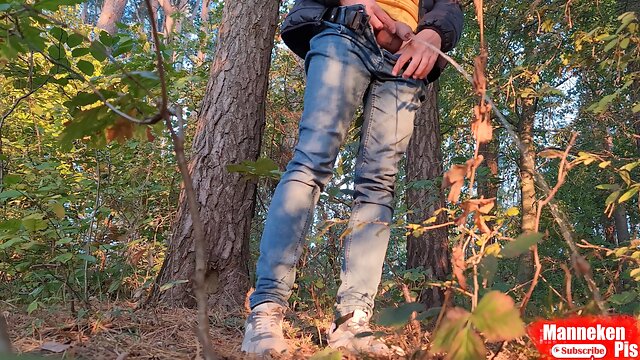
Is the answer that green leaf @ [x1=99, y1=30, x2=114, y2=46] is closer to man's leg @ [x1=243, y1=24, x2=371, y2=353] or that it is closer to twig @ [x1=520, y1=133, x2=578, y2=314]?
man's leg @ [x1=243, y1=24, x2=371, y2=353]

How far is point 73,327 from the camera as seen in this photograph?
1.80 metres

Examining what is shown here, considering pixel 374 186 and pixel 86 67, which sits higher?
pixel 86 67

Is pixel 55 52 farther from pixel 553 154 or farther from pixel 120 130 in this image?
pixel 553 154

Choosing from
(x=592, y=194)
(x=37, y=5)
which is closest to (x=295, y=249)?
(x=37, y=5)

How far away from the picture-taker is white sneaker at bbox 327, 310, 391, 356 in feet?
4.70

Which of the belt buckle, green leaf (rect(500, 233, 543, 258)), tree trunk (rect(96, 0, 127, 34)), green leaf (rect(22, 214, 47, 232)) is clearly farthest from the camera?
tree trunk (rect(96, 0, 127, 34))

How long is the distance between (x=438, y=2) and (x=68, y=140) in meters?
1.44

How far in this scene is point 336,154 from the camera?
1.76 m

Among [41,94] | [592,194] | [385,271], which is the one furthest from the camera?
[592,194]

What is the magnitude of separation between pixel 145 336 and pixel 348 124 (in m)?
0.98

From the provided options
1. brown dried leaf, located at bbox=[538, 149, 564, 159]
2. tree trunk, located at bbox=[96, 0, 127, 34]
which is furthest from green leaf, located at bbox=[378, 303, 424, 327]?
tree trunk, located at bbox=[96, 0, 127, 34]

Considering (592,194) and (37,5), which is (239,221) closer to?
(37,5)

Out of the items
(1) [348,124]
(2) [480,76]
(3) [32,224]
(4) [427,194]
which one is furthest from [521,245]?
(4) [427,194]

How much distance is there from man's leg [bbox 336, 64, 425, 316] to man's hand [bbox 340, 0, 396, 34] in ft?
0.40
